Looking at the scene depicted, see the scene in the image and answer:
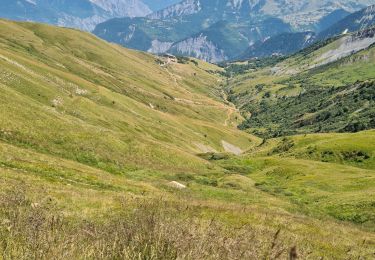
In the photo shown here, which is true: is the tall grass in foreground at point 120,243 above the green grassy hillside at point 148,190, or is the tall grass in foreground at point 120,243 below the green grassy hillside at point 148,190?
below

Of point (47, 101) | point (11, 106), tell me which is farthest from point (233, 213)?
point (47, 101)

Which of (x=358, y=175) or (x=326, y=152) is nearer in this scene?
(x=358, y=175)

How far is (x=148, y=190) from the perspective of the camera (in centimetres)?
3906

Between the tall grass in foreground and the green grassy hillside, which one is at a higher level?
the green grassy hillside

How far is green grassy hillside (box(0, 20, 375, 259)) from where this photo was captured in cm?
1026

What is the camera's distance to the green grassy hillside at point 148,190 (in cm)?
1026

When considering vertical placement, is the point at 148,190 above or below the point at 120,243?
above

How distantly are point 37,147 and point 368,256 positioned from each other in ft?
163

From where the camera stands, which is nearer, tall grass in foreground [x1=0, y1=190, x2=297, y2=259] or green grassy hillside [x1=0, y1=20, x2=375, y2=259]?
tall grass in foreground [x1=0, y1=190, x2=297, y2=259]

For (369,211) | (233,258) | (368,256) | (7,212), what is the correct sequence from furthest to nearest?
1. (369,211)
2. (368,256)
3. (7,212)
4. (233,258)

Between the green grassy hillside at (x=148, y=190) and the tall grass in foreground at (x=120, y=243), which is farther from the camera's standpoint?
the green grassy hillside at (x=148, y=190)

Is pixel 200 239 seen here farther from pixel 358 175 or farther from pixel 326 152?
pixel 326 152

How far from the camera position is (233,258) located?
31.8 feet

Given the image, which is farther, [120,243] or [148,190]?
[148,190]
